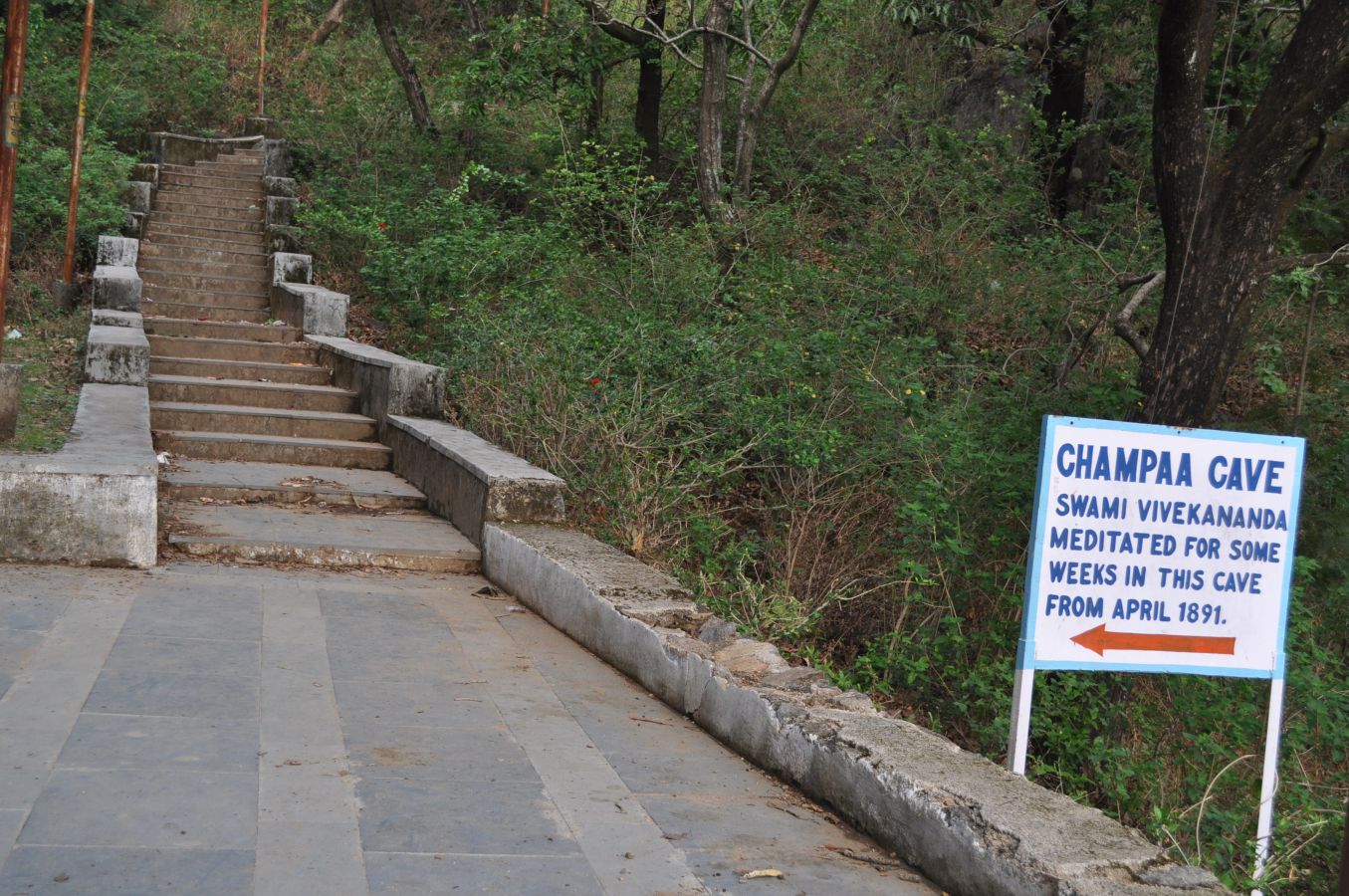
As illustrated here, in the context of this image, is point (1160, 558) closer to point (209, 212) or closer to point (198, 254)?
point (198, 254)

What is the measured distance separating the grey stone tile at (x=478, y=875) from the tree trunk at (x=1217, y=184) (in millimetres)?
5144

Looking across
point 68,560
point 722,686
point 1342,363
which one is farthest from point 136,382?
point 1342,363

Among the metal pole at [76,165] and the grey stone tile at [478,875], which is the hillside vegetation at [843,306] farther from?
the grey stone tile at [478,875]

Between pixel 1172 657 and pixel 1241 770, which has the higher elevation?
pixel 1172 657

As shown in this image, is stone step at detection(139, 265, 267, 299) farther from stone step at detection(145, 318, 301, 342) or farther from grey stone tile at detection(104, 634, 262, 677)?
grey stone tile at detection(104, 634, 262, 677)

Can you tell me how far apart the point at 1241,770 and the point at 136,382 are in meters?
8.12

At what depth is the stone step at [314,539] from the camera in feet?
23.0

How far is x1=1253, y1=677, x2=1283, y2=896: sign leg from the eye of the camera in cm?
442

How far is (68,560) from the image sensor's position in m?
6.34

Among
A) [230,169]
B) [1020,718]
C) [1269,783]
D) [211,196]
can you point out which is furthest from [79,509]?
[230,169]

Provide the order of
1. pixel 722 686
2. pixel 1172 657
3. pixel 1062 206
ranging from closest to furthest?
pixel 1172 657
pixel 722 686
pixel 1062 206

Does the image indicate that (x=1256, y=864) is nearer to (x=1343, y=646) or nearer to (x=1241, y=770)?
(x=1241, y=770)

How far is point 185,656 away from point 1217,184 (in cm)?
609

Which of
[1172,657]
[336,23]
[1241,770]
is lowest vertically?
[1241,770]
